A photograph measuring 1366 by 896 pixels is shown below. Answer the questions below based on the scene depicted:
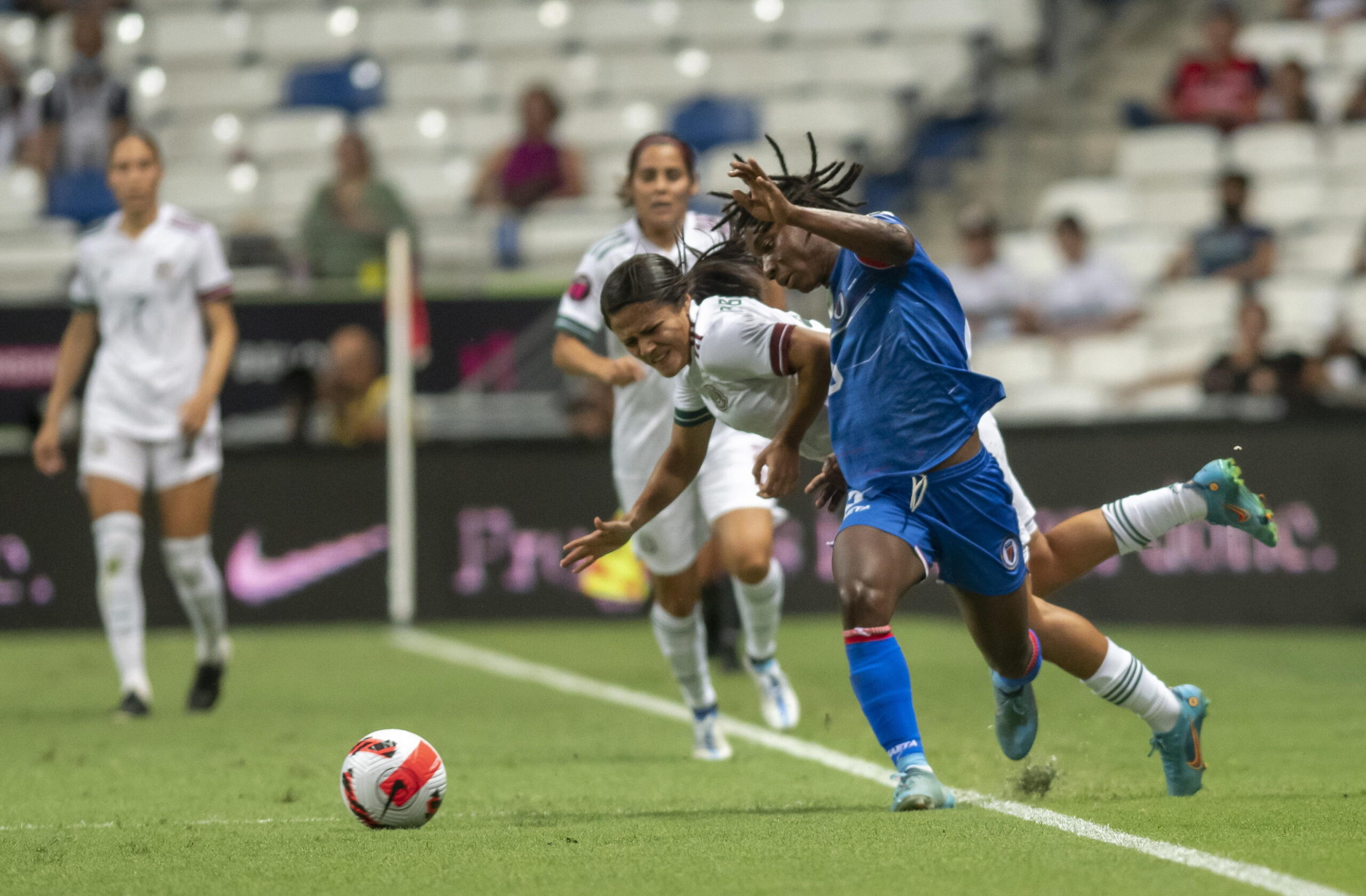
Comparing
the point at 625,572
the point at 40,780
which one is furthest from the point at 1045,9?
the point at 40,780

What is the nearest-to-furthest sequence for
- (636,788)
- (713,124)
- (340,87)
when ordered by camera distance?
1. (636,788)
2. (713,124)
3. (340,87)

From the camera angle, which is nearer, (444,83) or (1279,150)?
(1279,150)

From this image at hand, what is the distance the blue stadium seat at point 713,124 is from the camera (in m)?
15.5

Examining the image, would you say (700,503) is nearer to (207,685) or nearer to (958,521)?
(958,521)

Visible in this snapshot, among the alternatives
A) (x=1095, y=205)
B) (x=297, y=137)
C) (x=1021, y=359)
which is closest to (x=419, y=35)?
(x=297, y=137)

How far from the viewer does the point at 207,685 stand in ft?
29.1

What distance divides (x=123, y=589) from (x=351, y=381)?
4806mm

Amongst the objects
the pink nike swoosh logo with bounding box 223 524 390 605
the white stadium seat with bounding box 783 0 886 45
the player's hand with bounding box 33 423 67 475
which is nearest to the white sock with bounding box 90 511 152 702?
the player's hand with bounding box 33 423 67 475

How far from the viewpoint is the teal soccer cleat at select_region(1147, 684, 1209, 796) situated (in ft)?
18.0

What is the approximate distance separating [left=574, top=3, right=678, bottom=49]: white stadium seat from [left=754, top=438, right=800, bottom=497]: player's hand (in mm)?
11906

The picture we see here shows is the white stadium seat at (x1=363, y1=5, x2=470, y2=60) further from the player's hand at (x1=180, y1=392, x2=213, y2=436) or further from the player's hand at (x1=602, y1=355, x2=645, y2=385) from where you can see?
the player's hand at (x1=602, y1=355, x2=645, y2=385)

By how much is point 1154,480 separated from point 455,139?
705 cm

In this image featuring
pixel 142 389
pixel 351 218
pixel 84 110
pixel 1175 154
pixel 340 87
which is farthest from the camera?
pixel 340 87

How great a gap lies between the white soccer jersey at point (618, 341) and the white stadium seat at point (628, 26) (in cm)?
967
